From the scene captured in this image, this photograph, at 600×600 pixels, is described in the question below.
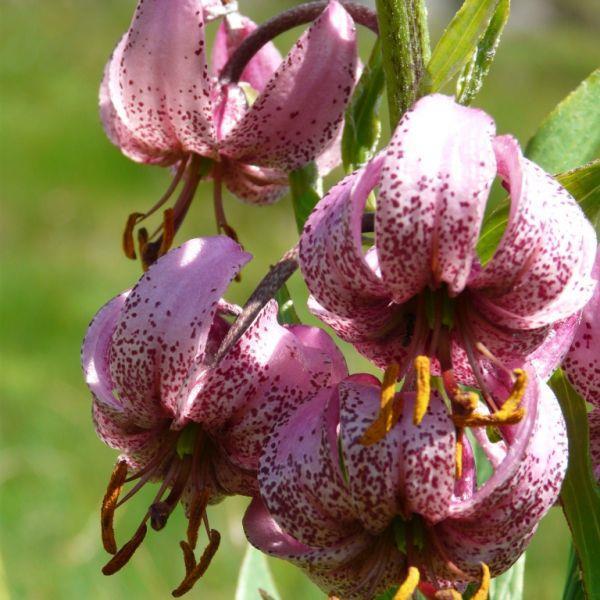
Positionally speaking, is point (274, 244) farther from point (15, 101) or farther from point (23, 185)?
point (15, 101)

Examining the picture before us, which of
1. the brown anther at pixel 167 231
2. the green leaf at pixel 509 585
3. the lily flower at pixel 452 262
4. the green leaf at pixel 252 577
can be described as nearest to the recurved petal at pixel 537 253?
the lily flower at pixel 452 262

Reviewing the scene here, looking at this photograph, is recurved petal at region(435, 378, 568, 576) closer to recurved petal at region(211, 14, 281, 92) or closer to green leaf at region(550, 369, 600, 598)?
green leaf at region(550, 369, 600, 598)

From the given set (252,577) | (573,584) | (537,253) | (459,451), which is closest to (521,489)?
(459,451)

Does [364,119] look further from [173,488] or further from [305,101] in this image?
[173,488]

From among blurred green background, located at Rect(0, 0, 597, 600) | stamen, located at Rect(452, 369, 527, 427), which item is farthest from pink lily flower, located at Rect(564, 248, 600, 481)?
blurred green background, located at Rect(0, 0, 597, 600)

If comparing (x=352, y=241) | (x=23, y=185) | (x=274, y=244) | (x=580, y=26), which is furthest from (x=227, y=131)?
(x=580, y=26)

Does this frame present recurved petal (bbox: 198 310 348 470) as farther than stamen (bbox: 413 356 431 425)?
Yes
